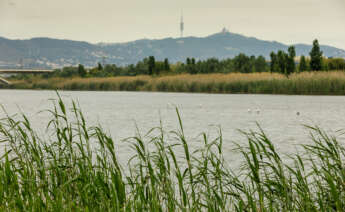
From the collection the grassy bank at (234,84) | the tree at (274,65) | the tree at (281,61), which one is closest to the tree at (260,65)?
the tree at (274,65)

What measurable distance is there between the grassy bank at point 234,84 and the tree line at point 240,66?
4.27 metres

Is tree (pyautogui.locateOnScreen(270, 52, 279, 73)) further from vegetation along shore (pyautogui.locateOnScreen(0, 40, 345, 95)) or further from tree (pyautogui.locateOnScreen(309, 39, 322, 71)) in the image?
tree (pyautogui.locateOnScreen(309, 39, 322, 71))

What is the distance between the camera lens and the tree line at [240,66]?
5125 centimetres

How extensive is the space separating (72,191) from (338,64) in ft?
184

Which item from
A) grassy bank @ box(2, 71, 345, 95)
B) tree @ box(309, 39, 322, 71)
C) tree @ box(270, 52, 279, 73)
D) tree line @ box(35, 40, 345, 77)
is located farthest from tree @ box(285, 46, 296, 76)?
grassy bank @ box(2, 71, 345, 95)

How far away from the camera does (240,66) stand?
62312mm

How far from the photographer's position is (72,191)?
603 cm

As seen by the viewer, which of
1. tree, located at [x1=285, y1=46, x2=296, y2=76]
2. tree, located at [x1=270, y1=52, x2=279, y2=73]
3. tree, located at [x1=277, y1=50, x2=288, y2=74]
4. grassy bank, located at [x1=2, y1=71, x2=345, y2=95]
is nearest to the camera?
grassy bank, located at [x1=2, y1=71, x2=345, y2=95]

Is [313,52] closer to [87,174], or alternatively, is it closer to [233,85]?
[233,85]

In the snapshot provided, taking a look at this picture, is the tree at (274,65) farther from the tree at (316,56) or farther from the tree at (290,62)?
the tree at (316,56)

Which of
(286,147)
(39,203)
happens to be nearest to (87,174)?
(39,203)

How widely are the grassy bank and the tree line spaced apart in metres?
4.27

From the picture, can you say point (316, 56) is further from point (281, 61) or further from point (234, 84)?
point (234, 84)

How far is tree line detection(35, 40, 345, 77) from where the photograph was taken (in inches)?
2018
